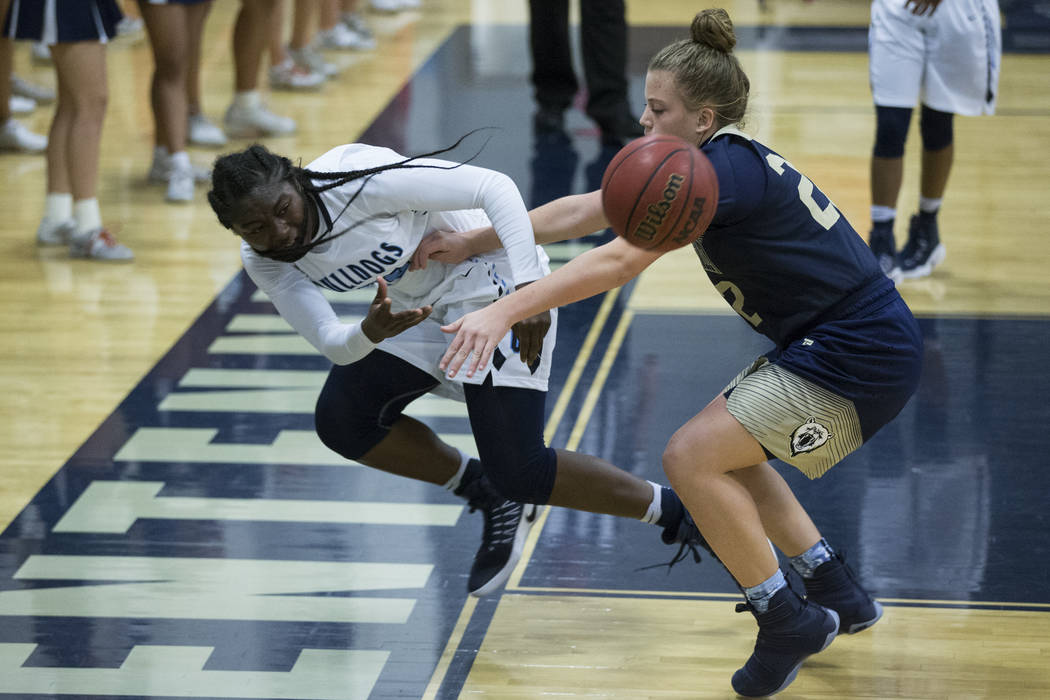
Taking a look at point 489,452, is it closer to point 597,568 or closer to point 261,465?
point 597,568

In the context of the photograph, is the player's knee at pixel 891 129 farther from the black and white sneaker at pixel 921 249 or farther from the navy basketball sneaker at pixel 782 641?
the navy basketball sneaker at pixel 782 641

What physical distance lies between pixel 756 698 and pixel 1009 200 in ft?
12.8

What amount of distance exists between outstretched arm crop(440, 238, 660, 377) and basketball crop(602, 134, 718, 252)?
0.26 feet

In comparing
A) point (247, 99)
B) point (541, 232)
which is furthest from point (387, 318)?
point (247, 99)

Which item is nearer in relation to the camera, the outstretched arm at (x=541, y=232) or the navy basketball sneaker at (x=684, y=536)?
the outstretched arm at (x=541, y=232)

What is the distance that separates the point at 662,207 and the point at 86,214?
3.88m

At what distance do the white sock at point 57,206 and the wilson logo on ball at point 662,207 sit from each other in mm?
4007

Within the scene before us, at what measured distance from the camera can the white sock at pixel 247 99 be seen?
7246 millimetres

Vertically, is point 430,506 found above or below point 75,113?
below

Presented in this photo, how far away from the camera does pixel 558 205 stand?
114 inches

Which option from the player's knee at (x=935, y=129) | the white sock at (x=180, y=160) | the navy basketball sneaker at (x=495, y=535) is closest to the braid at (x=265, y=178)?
the navy basketball sneaker at (x=495, y=535)

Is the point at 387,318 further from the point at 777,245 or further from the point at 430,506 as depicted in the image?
the point at 430,506

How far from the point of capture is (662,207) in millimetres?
2312

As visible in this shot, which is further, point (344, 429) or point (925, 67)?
point (925, 67)
